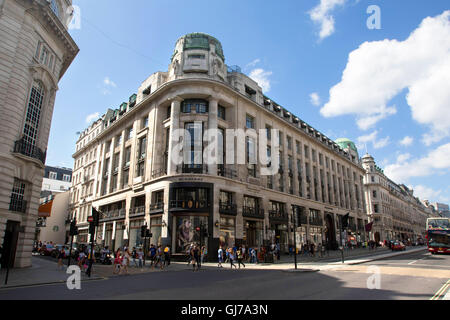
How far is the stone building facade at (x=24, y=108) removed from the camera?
1825 cm

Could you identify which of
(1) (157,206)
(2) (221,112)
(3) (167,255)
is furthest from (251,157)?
(3) (167,255)

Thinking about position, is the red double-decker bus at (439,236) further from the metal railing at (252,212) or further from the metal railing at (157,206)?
the metal railing at (157,206)

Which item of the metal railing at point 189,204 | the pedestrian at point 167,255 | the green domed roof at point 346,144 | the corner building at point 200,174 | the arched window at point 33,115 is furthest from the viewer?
the green domed roof at point 346,144

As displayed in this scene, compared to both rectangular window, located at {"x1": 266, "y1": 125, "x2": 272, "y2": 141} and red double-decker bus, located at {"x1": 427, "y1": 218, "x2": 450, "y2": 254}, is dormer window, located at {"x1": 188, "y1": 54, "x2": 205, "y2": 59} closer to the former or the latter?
rectangular window, located at {"x1": 266, "y1": 125, "x2": 272, "y2": 141}

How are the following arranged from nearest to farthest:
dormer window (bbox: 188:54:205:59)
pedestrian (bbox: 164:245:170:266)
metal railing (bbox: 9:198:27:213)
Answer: metal railing (bbox: 9:198:27:213) < pedestrian (bbox: 164:245:170:266) < dormer window (bbox: 188:54:205:59)

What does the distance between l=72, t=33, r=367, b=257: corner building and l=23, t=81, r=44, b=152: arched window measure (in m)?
12.7

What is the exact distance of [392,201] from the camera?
89.9 m

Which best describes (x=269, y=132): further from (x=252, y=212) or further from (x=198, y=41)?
(x=198, y=41)

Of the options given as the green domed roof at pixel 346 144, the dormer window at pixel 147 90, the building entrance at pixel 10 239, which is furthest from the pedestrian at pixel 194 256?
the green domed roof at pixel 346 144

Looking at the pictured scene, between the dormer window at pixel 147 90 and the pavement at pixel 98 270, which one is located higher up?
the dormer window at pixel 147 90

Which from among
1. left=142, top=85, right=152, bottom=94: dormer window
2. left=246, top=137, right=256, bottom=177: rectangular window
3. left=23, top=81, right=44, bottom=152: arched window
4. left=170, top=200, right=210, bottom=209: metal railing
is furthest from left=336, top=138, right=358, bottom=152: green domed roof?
left=23, top=81, right=44, bottom=152: arched window

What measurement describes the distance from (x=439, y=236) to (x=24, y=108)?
141 feet

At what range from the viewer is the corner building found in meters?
29.1
